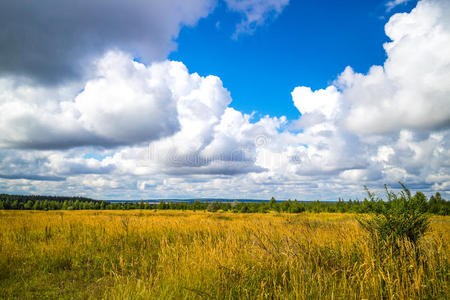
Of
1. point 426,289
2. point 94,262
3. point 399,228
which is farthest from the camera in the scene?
point 94,262

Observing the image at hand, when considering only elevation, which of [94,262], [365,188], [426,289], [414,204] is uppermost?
[365,188]

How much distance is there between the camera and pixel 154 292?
335cm

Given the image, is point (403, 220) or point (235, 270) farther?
point (403, 220)

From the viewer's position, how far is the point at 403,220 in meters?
5.71

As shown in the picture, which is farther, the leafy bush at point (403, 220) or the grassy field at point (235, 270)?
the leafy bush at point (403, 220)

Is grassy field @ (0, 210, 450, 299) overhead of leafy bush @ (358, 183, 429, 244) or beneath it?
beneath

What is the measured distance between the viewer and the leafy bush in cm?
570

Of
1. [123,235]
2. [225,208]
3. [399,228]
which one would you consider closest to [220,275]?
[399,228]

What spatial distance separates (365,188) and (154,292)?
5868 mm

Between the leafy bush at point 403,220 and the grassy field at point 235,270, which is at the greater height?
the leafy bush at point 403,220

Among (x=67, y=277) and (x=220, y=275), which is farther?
(x=67, y=277)

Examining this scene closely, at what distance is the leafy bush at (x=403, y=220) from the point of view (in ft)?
18.7

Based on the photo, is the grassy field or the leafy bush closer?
the grassy field

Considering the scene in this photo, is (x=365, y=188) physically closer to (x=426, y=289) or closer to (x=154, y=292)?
(x=426, y=289)
